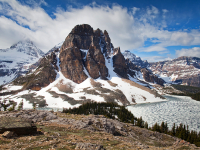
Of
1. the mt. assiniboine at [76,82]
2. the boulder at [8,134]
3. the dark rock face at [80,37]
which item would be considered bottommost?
the boulder at [8,134]

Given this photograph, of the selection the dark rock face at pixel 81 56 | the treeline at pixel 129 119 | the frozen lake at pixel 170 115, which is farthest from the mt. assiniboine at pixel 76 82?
the frozen lake at pixel 170 115

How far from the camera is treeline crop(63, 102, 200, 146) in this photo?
4473 cm

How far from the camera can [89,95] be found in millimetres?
117062

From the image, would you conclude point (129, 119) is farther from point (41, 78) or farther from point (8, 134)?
point (41, 78)

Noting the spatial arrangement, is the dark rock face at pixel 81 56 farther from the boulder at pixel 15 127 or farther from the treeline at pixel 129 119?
the boulder at pixel 15 127

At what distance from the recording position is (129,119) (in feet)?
238

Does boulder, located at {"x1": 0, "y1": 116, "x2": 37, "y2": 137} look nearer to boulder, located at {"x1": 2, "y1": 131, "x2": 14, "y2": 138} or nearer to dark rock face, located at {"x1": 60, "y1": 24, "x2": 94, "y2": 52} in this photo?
boulder, located at {"x1": 2, "y1": 131, "x2": 14, "y2": 138}

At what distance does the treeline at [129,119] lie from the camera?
4473cm

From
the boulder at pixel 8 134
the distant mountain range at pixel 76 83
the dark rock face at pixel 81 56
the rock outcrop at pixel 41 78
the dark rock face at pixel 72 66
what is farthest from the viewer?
the dark rock face at pixel 81 56

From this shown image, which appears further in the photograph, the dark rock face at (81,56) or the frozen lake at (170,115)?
the dark rock face at (81,56)

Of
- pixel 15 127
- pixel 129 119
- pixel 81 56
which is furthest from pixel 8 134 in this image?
pixel 81 56

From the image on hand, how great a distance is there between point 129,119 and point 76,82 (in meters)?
99.1

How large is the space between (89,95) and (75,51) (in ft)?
254

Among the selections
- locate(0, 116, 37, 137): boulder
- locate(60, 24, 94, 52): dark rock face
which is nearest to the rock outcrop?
locate(60, 24, 94, 52): dark rock face
